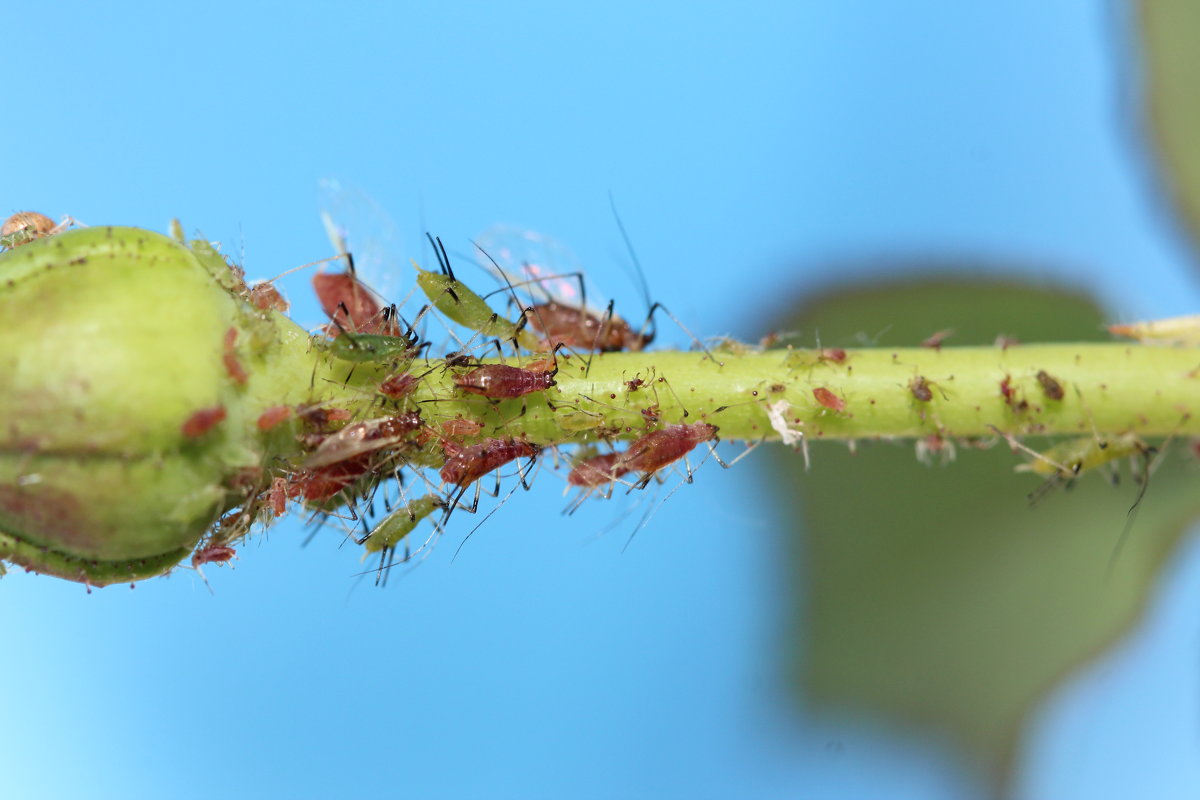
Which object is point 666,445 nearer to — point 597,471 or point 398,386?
point 597,471

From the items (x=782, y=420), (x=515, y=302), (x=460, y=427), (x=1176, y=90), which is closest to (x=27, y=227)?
(x=460, y=427)

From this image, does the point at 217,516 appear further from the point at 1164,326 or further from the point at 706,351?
the point at 1164,326

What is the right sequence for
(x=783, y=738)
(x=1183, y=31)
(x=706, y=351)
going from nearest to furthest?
(x=706, y=351), (x=1183, y=31), (x=783, y=738)

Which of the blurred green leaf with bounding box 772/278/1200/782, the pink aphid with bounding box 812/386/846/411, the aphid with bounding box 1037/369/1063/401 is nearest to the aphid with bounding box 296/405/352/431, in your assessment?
the pink aphid with bounding box 812/386/846/411

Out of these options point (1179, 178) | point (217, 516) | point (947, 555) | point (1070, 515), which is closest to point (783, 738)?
point (947, 555)

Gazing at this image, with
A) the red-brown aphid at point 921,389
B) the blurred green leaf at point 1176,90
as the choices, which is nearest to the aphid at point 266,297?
the red-brown aphid at point 921,389

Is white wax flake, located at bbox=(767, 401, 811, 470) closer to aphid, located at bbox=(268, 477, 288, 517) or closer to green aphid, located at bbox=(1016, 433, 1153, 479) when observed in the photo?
green aphid, located at bbox=(1016, 433, 1153, 479)

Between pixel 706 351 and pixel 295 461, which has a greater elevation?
pixel 706 351
